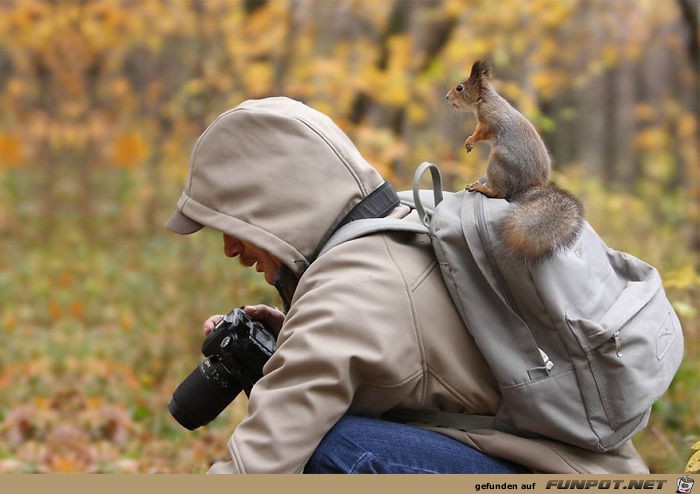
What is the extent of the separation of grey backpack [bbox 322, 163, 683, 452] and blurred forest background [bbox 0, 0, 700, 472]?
81 centimetres

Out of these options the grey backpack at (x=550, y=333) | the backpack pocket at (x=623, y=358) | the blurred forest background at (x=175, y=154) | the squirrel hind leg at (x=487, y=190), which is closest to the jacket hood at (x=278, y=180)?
the grey backpack at (x=550, y=333)

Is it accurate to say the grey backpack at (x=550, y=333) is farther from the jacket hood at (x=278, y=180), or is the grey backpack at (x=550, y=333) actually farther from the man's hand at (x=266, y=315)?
the man's hand at (x=266, y=315)

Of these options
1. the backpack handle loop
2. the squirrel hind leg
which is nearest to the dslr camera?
the backpack handle loop

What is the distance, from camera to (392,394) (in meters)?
2.19

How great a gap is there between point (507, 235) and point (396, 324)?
0.33 meters

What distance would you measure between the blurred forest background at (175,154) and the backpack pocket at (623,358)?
0.74m

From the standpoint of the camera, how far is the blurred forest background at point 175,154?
473 cm

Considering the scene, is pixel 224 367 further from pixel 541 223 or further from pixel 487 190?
pixel 541 223

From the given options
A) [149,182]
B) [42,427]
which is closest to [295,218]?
[42,427]

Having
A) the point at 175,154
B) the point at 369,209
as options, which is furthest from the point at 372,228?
the point at 175,154

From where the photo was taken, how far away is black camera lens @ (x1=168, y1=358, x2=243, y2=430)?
260cm

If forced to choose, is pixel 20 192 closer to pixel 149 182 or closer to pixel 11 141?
pixel 11 141

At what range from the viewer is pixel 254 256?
249cm

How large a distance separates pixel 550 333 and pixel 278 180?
0.78m
